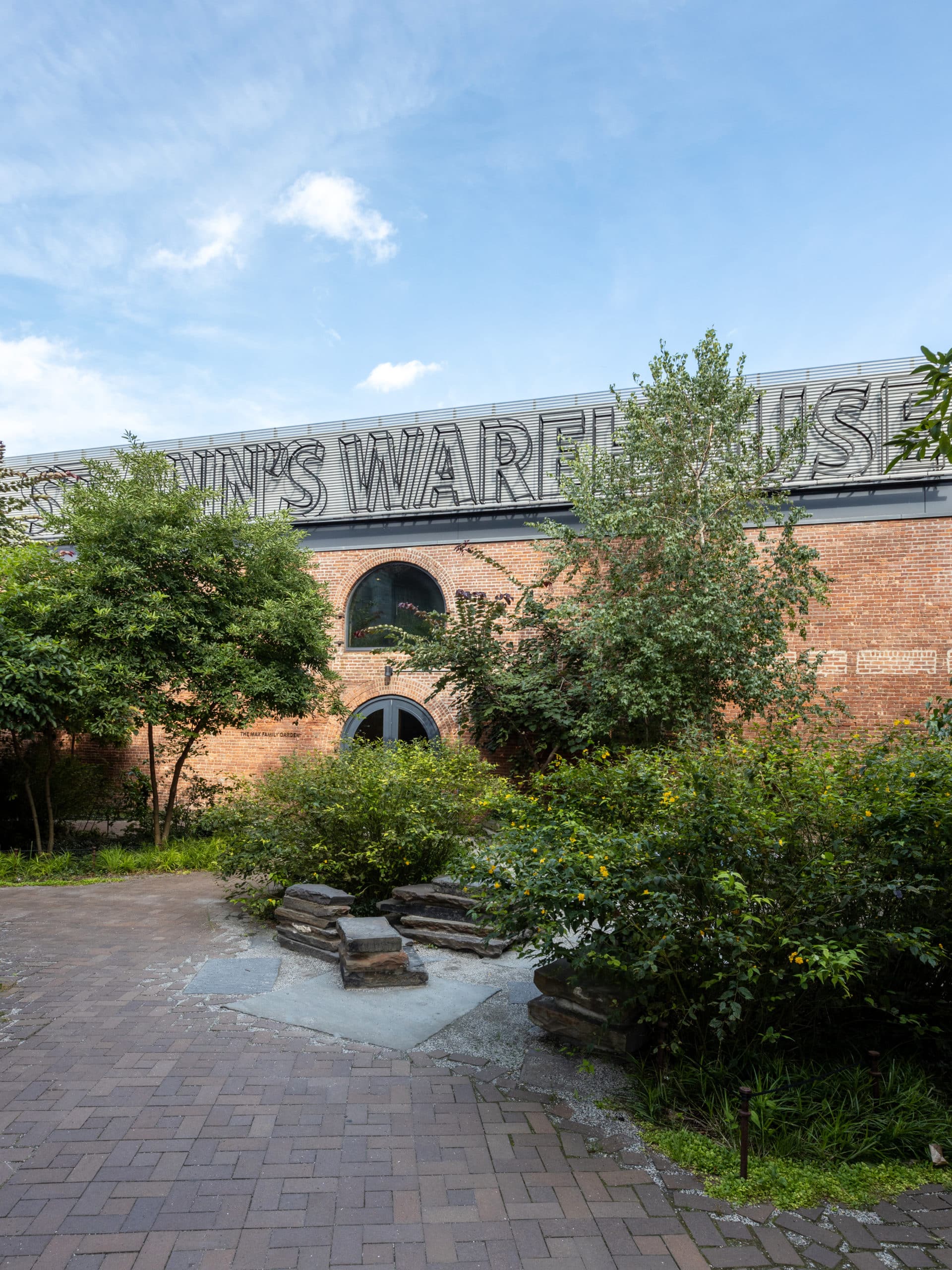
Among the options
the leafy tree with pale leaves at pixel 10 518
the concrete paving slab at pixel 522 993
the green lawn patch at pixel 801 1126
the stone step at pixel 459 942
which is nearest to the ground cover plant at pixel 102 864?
the stone step at pixel 459 942

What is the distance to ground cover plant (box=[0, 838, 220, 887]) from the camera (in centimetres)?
925

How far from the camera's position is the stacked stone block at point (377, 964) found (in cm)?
524

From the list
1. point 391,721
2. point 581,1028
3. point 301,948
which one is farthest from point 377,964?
point 391,721

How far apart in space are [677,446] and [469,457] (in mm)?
4435

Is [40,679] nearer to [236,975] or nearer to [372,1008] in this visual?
[236,975]

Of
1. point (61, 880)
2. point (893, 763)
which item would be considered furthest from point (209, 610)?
point (893, 763)

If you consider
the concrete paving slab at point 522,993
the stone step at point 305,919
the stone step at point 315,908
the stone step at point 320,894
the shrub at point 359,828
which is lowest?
the concrete paving slab at point 522,993

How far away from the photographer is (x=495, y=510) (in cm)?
1395

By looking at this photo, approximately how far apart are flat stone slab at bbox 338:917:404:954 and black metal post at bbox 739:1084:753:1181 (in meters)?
2.74

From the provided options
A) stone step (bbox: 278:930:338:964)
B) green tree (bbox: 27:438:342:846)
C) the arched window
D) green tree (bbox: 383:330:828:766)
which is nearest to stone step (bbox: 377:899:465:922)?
stone step (bbox: 278:930:338:964)

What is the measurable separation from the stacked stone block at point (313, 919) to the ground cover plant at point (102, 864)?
310 cm

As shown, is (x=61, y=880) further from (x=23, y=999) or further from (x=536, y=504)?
(x=536, y=504)

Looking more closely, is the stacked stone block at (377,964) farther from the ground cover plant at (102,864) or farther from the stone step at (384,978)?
the ground cover plant at (102,864)

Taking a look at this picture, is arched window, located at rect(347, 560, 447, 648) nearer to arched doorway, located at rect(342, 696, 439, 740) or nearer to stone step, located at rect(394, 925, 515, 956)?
arched doorway, located at rect(342, 696, 439, 740)
